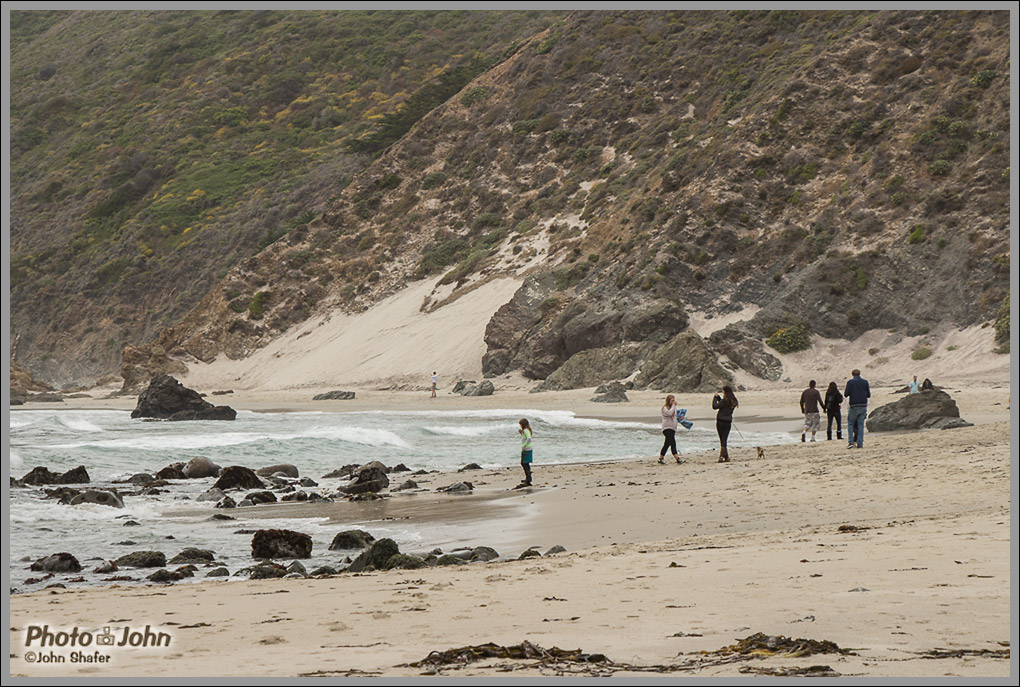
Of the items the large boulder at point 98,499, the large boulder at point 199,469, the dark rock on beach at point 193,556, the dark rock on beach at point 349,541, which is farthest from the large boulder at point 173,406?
the dark rock on beach at point 193,556

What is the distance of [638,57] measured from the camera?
204ft

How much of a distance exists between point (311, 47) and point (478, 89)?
30.0 metres

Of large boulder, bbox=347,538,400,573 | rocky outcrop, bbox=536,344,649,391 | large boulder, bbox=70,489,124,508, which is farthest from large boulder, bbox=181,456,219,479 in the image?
rocky outcrop, bbox=536,344,649,391

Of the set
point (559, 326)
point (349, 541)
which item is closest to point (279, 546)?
point (349, 541)

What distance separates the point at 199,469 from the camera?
59.1ft

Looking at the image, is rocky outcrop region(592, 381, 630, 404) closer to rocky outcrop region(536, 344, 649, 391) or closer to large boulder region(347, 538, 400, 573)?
rocky outcrop region(536, 344, 649, 391)

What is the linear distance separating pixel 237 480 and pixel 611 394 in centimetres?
1941

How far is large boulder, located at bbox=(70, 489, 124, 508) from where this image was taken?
13.9 meters

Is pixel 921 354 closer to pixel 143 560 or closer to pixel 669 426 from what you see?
pixel 669 426

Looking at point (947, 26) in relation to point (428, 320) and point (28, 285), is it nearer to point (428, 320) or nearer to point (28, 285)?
point (428, 320)

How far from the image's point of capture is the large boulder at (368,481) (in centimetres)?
1529

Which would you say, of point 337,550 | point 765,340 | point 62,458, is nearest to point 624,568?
point 337,550

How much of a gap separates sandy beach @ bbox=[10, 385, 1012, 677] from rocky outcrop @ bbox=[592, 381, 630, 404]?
20.3 metres

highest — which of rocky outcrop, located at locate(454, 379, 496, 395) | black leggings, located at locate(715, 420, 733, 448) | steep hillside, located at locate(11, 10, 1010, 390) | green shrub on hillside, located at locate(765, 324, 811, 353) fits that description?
steep hillside, located at locate(11, 10, 1010, 390)
